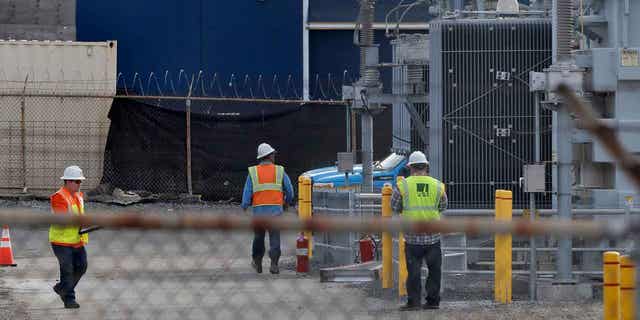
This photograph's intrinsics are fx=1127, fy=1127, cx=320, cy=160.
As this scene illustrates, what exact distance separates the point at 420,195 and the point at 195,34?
15604 mm

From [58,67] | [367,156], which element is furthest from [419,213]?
[58,67]

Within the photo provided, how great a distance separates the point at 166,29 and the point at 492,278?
593 inches

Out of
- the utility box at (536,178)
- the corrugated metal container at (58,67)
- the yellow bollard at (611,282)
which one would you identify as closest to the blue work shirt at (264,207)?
the utility box at (536,178)

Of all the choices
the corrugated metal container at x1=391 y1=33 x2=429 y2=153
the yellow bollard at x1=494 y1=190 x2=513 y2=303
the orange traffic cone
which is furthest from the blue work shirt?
the yellow bollard at x1=494 y1=190 x2=513 y2=303

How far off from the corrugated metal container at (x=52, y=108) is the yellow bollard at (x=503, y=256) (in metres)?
12.2

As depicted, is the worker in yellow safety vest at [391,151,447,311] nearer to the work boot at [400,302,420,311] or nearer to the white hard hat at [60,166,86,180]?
the work boot at [400,302,420,311]

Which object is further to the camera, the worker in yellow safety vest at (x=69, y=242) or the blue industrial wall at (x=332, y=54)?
the blue industrial wall at (x=332, y=54)

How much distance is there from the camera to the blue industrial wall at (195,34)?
1003 inches

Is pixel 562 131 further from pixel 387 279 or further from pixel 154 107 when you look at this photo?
pixel 154 107

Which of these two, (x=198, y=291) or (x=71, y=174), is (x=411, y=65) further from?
(x=198, y=291)

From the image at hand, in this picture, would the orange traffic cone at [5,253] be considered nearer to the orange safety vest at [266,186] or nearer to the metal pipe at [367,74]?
the orange safety vest at [266,186]

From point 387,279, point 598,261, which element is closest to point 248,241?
point 387,279

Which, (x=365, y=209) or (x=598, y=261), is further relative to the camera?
(x=365, y=209)

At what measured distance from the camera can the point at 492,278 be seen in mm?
12203
